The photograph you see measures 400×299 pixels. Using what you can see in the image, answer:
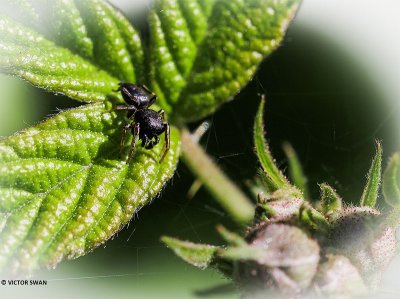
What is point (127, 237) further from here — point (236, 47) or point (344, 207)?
point (344, 207)

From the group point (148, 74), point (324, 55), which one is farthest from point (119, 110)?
point (324, 55)

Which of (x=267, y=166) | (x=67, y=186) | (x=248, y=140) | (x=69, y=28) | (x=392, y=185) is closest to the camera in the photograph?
(x=392, y=185)

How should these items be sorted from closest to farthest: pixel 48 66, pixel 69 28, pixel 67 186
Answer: pixel 67 186
pixel 48 66
pixel 69 28

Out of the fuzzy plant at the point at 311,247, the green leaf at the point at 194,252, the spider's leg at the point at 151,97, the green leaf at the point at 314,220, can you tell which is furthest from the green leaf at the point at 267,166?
the spider's leg at the point at 151,97

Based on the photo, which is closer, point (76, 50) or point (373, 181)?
point (373, 181)

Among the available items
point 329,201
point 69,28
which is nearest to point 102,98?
point 69,28

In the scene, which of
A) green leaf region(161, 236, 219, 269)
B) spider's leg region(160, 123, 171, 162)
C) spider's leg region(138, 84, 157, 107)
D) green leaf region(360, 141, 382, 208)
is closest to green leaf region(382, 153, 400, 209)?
green leaf region(360, 141, 382, 208)

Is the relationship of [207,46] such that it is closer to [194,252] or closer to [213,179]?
[213,179]

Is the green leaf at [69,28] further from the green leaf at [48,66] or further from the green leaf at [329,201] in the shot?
the green leaf at [329,201]
